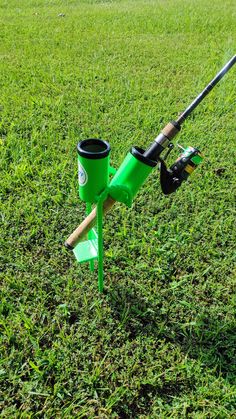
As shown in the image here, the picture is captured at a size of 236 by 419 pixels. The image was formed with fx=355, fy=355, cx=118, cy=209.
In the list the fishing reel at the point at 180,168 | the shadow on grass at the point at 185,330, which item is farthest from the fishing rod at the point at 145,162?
the shadow on grass at the point at 185,330

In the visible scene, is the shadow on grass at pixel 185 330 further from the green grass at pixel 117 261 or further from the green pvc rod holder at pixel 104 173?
the green pvc rod holder at pixel 104 173

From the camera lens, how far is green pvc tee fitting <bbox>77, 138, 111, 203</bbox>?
5.01 ft

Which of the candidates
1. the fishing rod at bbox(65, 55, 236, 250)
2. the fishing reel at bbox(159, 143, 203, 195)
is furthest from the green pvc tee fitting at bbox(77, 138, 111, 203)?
the fishing reel at bbox(159, 143, 203, 195)

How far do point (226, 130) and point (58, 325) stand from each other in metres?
2.60

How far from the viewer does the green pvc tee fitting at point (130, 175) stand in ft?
5.10

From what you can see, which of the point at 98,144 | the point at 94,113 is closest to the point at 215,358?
the point at 98,144

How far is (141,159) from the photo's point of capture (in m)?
1.54

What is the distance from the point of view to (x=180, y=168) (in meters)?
1.69

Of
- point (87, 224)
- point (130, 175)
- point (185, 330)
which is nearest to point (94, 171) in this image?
point (130, 175)

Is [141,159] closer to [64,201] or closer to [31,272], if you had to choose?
[31,272]

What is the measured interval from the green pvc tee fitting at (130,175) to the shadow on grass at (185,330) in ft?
2.30

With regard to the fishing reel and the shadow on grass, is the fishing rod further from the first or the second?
the shadow on grass

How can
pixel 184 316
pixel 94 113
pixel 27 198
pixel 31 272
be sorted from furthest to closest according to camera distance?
pixel 94 113 → pixel 27 198 → pixel 31 272 → pixel 184 316

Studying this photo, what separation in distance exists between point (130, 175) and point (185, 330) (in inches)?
37.6
